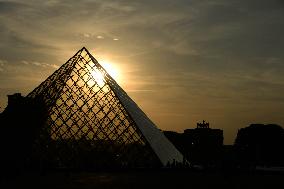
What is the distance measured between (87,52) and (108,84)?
502 centimetres

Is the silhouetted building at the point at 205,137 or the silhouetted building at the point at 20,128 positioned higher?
the silhouetted building at the point at 205,137

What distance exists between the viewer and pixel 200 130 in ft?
430

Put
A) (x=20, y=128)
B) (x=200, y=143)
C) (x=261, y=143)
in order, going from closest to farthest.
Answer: (x=20, y=128) < (x=261, y=143) < (x=200, y=143)

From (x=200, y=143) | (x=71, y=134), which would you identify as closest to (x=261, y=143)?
(x=200, y=143)

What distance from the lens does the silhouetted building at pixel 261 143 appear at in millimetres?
99963

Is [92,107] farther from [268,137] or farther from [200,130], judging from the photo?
[200,130]

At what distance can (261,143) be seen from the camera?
348 feet

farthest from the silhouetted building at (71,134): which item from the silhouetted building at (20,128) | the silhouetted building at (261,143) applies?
the silhouetted building at (261,143)

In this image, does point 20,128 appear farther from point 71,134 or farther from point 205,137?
point 205,137

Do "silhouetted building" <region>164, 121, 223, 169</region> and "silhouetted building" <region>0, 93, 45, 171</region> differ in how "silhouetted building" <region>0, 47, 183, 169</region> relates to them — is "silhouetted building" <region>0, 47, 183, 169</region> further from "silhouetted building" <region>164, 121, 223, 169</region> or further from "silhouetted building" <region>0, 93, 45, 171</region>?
"silhouetted building" <region>164, 121, 223, 169</region>

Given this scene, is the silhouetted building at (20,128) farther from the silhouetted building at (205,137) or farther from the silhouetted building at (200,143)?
the silhouetted building at (205,137)

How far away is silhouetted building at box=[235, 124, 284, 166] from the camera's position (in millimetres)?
99963

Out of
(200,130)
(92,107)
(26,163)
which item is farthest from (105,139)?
(200,130)

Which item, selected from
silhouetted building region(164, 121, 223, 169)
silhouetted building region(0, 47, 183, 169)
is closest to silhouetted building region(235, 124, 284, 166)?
silhouetted building region(164, 121, 223, 169)
